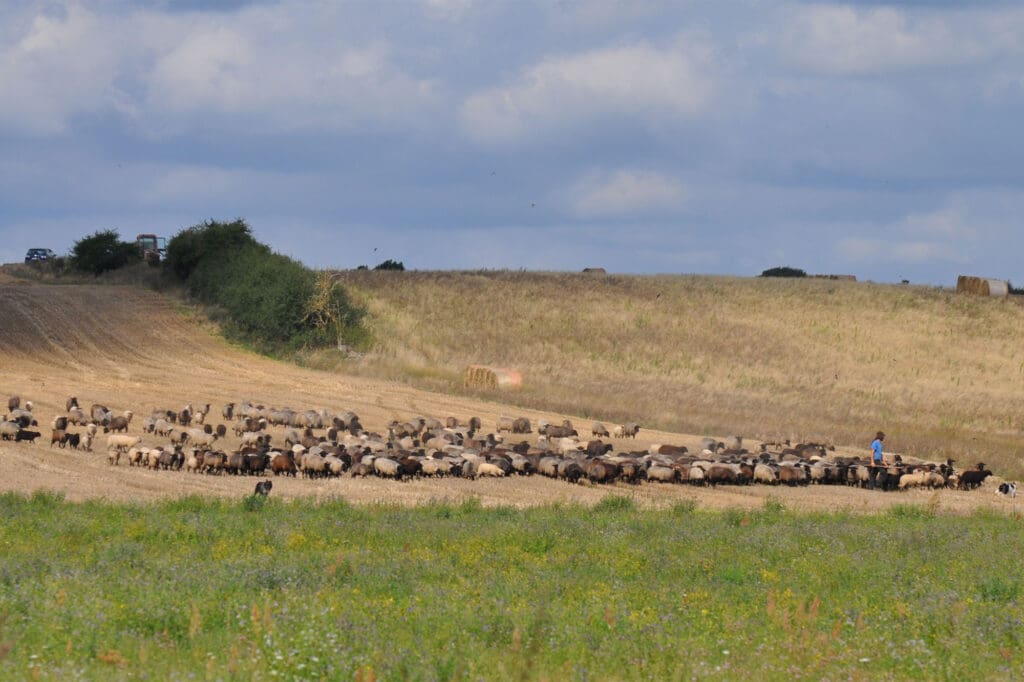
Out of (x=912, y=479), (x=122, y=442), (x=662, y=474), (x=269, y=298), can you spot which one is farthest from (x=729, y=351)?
(x=122, y=442)

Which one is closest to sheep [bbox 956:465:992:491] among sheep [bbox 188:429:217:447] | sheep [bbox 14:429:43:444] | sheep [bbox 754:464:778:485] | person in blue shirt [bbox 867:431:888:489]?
person in blue shirt [bbox 867:431:888:489]

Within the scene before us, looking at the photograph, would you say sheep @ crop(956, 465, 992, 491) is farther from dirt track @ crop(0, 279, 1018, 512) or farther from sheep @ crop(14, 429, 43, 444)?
sheep @ crop(14, 429, 43, 444)

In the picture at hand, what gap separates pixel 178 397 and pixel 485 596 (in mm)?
32820

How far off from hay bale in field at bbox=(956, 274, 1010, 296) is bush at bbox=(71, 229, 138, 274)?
62.9 metres

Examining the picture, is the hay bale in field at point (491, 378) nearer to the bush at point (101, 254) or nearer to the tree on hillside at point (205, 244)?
the tree on hillside at point (205, 244)

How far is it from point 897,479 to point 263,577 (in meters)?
23.0

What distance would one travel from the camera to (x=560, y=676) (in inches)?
377

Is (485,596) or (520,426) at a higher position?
(520,426)

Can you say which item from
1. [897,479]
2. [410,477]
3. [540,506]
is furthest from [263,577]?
[897,479]

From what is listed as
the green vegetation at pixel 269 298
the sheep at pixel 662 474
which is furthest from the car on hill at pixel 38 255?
the sheep at pixel 662 474

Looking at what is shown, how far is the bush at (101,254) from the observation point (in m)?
83.1

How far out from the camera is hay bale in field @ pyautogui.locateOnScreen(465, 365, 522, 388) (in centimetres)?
5203

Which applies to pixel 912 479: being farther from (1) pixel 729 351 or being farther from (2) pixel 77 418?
(1) pixel 729 351

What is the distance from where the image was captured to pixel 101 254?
274ft
